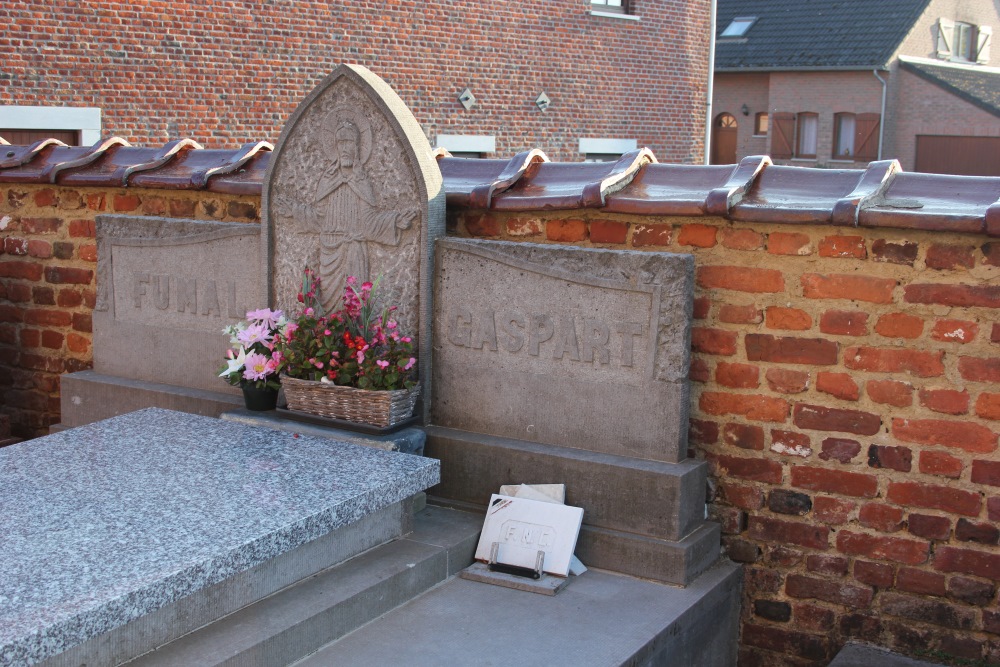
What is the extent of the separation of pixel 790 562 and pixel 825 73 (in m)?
26.5

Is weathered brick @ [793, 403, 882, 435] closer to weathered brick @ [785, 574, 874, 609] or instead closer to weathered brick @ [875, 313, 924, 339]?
weathered brick @ [875, 313, 924, 339]

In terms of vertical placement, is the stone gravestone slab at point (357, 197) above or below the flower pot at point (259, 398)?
above

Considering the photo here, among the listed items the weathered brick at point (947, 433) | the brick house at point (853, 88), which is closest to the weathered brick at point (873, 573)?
the weathered brick at point (947, 433)

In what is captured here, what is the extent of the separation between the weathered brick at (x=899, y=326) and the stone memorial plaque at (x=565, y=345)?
2.20 ft

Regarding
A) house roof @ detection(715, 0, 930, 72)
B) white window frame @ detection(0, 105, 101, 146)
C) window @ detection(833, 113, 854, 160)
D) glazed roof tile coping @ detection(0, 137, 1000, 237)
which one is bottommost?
glazed roof tile coping @ detection(0, 137, 1000, 237)

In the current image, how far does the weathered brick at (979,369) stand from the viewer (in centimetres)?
369

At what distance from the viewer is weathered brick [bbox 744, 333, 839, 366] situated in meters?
3.95

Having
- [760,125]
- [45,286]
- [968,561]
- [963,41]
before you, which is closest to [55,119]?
[45,286]

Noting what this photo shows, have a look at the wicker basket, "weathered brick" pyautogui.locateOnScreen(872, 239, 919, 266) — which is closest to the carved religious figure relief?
the wicker basket

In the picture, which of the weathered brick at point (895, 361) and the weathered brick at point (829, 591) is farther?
the weathered brick at point (829, 591)

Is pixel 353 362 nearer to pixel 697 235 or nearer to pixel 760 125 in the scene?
pixel 697 235

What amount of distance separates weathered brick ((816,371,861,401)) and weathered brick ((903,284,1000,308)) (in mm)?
356

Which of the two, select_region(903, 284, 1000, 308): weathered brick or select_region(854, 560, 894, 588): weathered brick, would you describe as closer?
select_region(903, 284, 1000, 308): weathered brick

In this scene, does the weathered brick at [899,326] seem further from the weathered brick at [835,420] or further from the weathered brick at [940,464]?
the weathered brick at [940,464]
